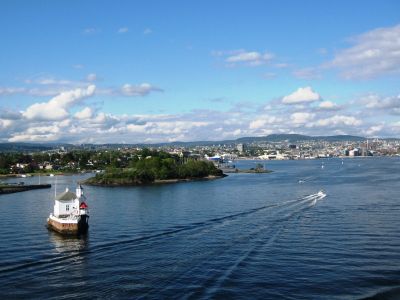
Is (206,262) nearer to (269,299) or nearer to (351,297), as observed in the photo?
(269,299)

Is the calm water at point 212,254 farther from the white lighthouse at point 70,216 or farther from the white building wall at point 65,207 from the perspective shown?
the white building wall at point 65,207

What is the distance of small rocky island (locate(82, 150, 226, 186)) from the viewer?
105 m

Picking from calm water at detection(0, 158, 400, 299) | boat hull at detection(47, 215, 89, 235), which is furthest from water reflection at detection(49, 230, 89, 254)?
boat hull at detection(47, 215, 89, 235)

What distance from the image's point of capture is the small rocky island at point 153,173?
10519 centimetres

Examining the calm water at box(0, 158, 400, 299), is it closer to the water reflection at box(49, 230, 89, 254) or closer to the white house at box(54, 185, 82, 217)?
the water reflection at box(49, 230, 89, 254)

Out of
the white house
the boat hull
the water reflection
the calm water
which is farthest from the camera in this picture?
the white house

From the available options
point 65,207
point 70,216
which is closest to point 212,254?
point 70,216

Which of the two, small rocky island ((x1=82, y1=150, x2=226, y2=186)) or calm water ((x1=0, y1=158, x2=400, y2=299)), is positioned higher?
small rocky island ((x1=82, y1=150, x2=226, y2=186))

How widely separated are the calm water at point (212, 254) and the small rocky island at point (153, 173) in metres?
51.6

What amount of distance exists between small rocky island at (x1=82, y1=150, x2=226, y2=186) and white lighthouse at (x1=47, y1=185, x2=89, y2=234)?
59551 mm

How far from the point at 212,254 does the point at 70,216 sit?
52.3 feet

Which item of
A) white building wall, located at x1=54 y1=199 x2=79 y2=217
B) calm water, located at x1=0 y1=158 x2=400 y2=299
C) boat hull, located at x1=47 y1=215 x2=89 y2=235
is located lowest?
calm water, located at x1=0 y1=158 x2=400 y2=299

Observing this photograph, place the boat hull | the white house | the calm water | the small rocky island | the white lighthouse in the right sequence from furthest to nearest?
the small rocky island → the white house → the white lighthouse → the boat hull → the calm water

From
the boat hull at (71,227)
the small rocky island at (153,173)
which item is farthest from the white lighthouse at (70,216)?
the small rocky island at (153,173)
